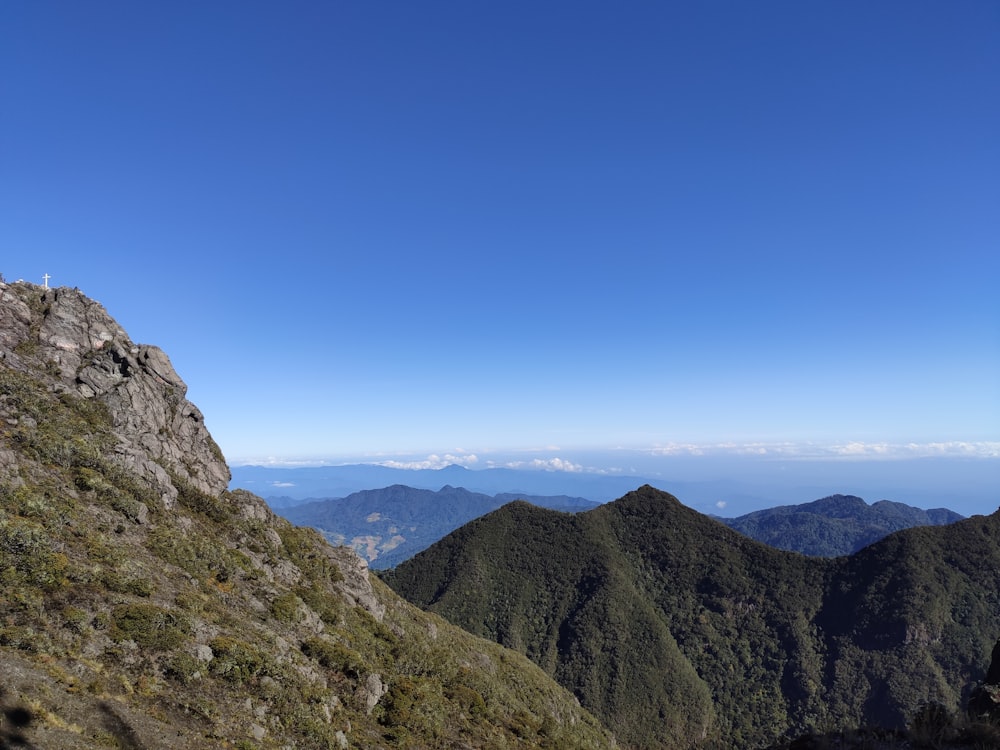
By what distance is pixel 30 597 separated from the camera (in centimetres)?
2095

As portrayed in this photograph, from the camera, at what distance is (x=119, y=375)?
159 feet

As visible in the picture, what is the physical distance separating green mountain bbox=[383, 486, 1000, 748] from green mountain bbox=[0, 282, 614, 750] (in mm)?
102937

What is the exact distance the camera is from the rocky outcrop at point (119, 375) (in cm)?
4372

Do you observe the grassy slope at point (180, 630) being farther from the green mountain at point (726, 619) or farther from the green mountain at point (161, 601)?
the green mountain at point (726, 619)

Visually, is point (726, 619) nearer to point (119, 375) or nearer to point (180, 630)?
point (180, 630)

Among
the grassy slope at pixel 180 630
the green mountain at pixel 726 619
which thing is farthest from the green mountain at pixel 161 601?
the green mountain at pixel 726 619

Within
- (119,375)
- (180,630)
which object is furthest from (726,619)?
(119,375)

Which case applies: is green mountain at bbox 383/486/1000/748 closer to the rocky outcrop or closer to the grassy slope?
the grassy slope

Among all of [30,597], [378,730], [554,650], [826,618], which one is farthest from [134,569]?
[826,618]

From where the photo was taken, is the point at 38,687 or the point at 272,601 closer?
the point at 38,687

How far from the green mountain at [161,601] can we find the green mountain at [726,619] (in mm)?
102937

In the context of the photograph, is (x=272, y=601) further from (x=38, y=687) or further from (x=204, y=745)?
(x=38, y=687)

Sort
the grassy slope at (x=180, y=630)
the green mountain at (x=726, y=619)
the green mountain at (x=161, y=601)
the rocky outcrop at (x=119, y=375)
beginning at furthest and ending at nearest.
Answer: the green mountain at (x=726, y=619)
the rocky outcrop at (x=119, y=375)
the green mountain at (x=161, y=601)
the grassy slope at (x=180, y=630)

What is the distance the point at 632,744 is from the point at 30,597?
460ft
